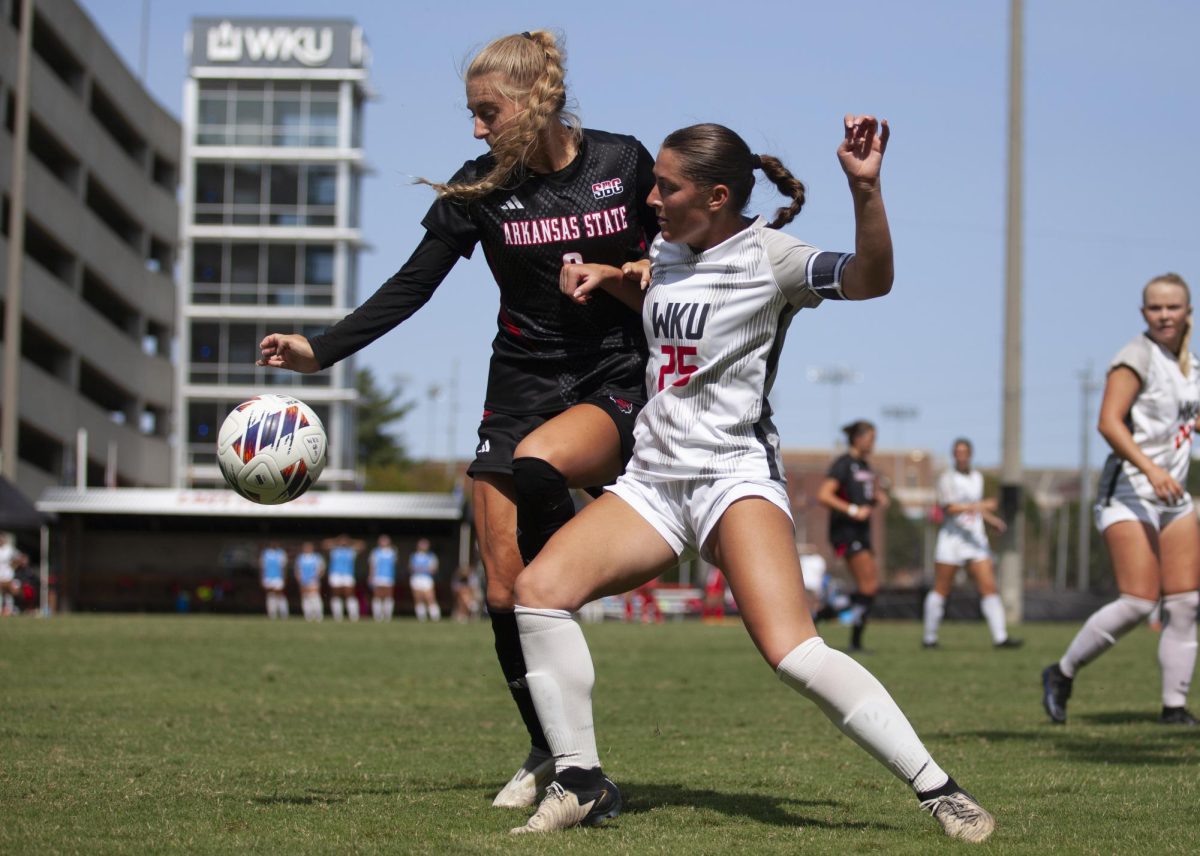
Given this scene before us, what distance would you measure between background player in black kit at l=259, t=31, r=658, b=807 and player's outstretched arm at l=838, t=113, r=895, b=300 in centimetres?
111

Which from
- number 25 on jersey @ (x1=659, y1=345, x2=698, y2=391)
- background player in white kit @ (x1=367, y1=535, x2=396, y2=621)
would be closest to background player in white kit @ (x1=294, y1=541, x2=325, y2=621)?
background player in white kit @ (x1=367, y1=535, x2=396, y2=621)

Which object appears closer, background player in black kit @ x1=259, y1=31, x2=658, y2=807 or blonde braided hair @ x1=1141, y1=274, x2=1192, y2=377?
background player in black kit @ x1=259, y1=31, x2=658, y2=807

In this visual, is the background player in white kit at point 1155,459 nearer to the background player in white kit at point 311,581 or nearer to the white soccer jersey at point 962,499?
the white soccer jersey at point 962,499

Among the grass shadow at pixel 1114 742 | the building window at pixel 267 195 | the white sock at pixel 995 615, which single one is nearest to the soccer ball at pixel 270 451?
the grass shadow at pixel 1114 742

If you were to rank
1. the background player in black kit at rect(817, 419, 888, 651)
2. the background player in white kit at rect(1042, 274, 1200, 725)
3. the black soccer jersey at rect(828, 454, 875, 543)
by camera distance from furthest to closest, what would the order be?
1. the black soccer jersey at rect(828, 454, 875, 543)
2. the background player in black kit at rect(817, 419, 888, 651)
3. the background player in white kit at rect(1042, 274, 1200, 725)

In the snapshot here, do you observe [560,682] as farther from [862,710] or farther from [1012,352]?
[1012,352]

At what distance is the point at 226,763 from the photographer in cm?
618

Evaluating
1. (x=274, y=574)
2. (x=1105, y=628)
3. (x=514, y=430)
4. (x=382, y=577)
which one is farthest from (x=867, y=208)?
(x=274, y=574)

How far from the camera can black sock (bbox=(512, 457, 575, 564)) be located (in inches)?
189

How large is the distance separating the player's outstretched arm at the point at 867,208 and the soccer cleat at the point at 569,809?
5.61ft

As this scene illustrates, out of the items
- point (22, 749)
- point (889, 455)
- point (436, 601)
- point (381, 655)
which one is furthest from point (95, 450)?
point (889, 455)

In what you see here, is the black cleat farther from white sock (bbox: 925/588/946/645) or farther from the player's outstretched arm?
white sock (bbox: 925/588/946/645)

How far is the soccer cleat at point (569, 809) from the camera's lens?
4531 mm

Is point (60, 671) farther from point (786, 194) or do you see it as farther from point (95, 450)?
point (95, 450)
